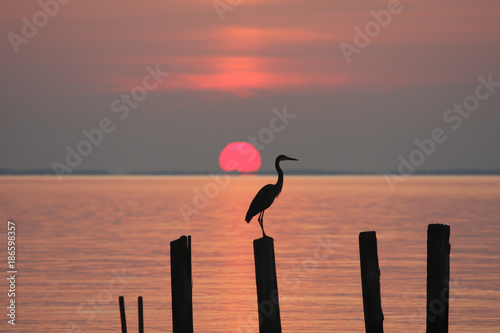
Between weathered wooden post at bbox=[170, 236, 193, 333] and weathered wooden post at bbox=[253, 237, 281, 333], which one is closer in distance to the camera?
weathered wooden post at bbox=[253, 237, 281, 333]

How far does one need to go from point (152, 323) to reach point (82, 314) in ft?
7.27

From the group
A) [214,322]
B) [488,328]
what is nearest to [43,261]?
[214,322]

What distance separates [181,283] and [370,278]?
9.36 feet

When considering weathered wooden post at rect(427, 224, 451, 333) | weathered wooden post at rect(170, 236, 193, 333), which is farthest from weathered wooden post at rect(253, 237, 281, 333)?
weathered wooden post at rect(427, 224, 451, 333)

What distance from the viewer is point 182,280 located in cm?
1194

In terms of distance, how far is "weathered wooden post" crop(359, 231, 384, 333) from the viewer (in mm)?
11797

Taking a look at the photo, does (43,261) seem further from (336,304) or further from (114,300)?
(336,304)

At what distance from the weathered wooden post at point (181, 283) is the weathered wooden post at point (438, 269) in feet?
11.8

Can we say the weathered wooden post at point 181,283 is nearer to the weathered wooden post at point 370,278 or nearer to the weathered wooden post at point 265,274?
the weathered wooden post at point 265,274

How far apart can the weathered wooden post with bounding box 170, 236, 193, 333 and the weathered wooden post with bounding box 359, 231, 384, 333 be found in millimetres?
2617

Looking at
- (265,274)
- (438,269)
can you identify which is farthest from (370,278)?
(265,274)

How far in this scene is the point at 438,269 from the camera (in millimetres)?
11641

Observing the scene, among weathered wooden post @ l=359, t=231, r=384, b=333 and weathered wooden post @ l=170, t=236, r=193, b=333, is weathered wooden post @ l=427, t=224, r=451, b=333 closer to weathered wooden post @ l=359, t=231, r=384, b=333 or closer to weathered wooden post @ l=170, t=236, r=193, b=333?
weathered wooden post @ l=359, t=231, r=384, b=333

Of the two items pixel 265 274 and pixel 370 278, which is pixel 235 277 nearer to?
pixel 370 278
